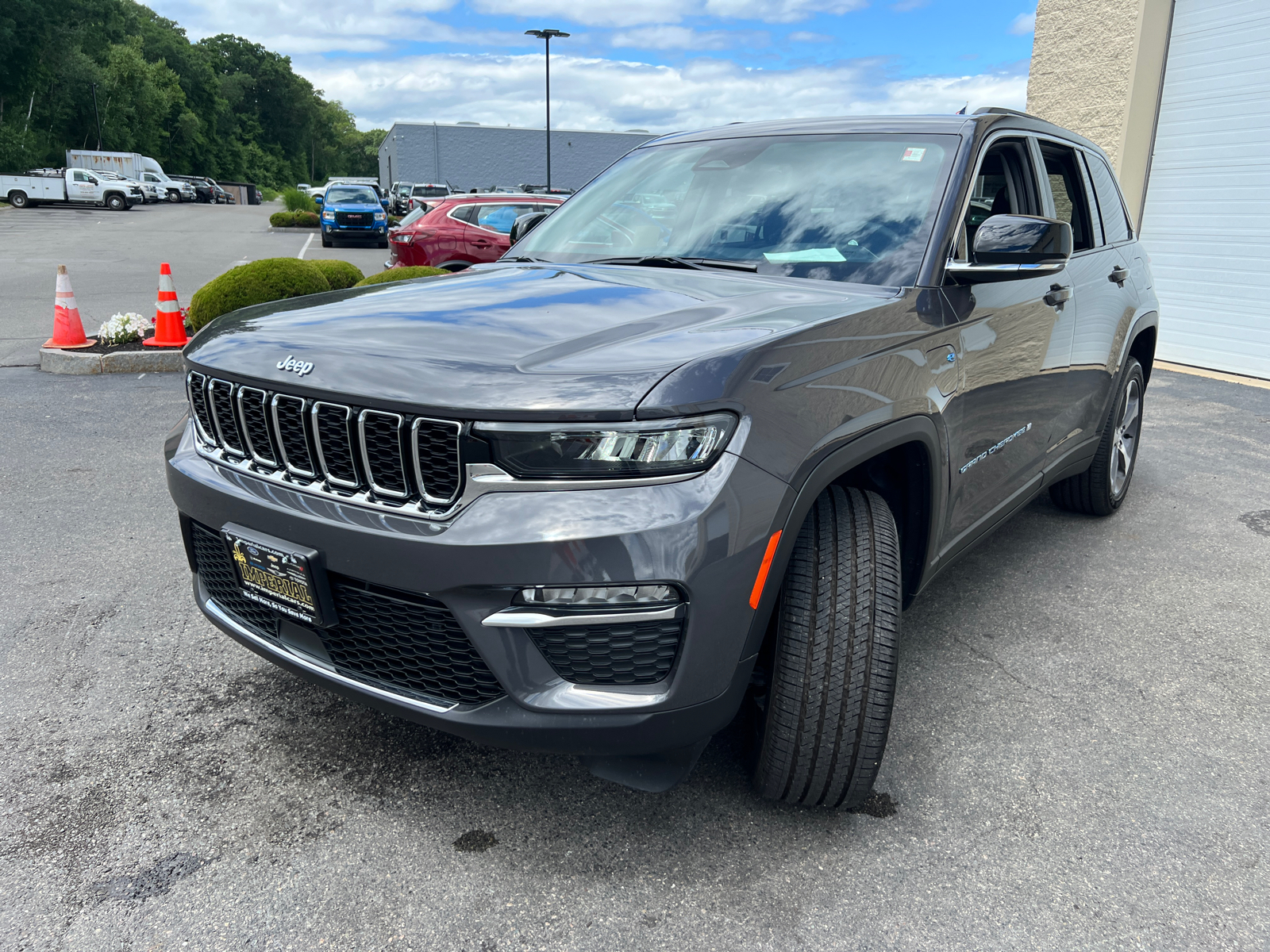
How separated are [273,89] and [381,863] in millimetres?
120045

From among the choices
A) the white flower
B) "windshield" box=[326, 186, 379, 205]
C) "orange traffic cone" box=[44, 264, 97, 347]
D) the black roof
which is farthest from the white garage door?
"windshield" box=[326, 186, 379, 205]

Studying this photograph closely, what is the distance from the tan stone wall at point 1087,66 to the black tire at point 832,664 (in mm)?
10115

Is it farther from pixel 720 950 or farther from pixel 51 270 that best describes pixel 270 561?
pixel 51 270

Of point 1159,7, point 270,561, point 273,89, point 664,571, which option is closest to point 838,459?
point 664,571

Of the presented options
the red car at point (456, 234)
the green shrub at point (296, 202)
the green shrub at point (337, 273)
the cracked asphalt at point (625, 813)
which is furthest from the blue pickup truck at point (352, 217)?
the cracked asphalt at point (625, 813)

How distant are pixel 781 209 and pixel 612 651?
1.71 metres

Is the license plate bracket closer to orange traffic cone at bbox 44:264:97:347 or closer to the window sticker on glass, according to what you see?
the window sticker on glass

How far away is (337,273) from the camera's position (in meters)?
9.60

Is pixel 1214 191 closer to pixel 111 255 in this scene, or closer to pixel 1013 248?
pixel 1013 248

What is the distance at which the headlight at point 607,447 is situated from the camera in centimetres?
175

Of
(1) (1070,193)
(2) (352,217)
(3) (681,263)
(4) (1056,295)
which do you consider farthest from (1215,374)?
(2) (352,217)

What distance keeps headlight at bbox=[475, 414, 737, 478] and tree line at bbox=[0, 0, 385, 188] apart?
6589 cm

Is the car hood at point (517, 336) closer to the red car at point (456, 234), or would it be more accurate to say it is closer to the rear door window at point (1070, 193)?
the rear door window at point (1070, 193)

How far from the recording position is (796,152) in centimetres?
307
